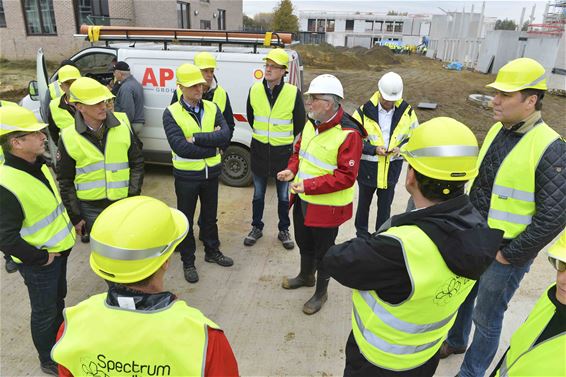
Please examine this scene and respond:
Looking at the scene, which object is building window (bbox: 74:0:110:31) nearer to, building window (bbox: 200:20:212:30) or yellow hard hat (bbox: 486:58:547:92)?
building window (bbox: 200:20:212:30)

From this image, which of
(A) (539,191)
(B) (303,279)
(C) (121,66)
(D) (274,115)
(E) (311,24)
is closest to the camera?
(A) (539,191)

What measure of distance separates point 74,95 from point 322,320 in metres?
2.77

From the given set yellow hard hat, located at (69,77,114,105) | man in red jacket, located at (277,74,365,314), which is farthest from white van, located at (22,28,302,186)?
yellow hard hat, located at (69,77,114,105)

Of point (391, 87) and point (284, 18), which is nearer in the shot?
point (391, 87)

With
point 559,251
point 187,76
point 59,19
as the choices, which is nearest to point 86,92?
point 187,76

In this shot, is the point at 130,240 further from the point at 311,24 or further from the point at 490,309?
the point at 311,24

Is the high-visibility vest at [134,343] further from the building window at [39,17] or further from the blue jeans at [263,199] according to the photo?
the building window at [39,17]

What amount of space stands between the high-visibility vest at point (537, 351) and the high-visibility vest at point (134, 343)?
112cm

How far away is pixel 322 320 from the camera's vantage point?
3543 mm

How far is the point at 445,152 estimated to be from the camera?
5.38ft

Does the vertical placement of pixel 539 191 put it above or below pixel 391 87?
below

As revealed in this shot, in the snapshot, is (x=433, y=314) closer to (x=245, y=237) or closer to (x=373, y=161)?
(x=373, y=161)

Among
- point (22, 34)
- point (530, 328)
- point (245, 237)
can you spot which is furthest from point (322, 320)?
point (22, 34)

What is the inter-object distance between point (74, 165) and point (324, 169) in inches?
80.2
